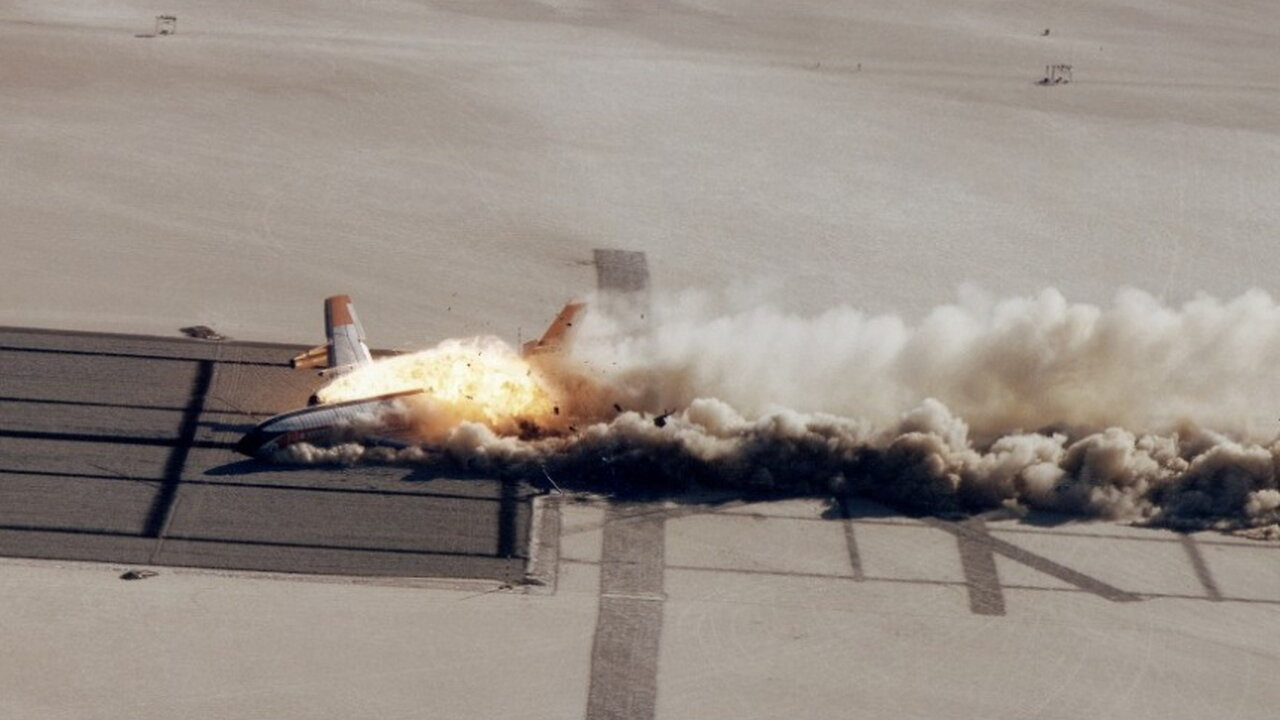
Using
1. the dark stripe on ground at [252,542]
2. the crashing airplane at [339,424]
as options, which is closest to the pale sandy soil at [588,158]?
the crashing airplane at [339,424]

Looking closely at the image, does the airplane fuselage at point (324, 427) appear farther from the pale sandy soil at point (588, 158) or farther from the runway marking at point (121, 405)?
the pale sandy soil at point (588, 158)

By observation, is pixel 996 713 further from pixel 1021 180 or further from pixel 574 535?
pixel 1021 180

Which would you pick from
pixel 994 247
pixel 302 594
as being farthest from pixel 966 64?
pixel 302 594

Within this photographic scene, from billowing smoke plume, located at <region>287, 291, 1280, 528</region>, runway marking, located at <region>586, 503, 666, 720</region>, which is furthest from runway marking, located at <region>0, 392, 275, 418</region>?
runway marking, located at <region>586, 503, 666, 720</region>

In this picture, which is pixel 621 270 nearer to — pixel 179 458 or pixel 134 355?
pixel 134 355

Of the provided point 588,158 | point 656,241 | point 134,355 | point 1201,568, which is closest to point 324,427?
point 134,355

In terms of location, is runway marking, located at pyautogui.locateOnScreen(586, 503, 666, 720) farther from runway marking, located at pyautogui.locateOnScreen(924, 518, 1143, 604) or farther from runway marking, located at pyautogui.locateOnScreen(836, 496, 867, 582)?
runway marking, located at pyautogui.locateOnScreen(924, 518, 1143, 604)
